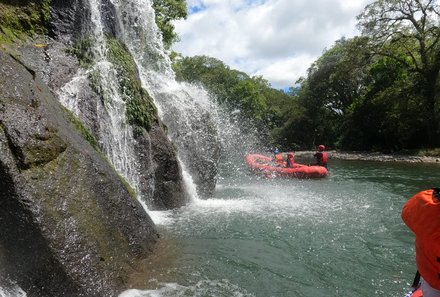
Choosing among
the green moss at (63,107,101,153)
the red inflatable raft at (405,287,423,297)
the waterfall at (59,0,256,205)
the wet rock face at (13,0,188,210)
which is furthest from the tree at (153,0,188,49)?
the red inflatable raft at (405,287,423,297)

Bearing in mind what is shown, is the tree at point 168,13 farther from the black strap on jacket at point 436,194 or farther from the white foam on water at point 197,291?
the black strap on jacket at point 436,194

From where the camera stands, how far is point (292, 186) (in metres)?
15.9

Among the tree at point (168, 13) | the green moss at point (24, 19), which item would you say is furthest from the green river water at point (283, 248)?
the tree at point (168, 13)

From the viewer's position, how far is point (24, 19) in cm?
910

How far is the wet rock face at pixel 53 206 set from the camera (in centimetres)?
467

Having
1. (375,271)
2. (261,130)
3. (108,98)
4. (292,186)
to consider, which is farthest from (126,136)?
(261,130)

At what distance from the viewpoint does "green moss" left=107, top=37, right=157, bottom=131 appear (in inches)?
404

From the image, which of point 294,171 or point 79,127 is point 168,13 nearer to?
point 294,171

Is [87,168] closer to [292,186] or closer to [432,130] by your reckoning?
[292,186]

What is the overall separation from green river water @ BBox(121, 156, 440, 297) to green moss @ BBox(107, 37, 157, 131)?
2.61 meters

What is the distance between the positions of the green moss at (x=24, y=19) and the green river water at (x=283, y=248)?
5.28 m

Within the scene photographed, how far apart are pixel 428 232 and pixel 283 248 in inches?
205

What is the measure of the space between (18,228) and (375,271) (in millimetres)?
5586

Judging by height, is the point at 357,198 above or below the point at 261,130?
below
